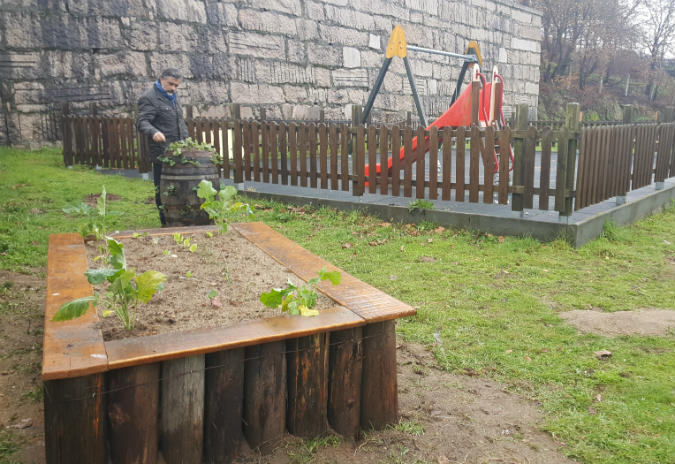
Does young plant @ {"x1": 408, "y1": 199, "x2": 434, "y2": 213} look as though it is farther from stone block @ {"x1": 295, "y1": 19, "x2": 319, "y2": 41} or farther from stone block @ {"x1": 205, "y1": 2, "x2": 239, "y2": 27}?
stone block @ {"x1": 295, "y1": 19, "x2": 319, "y2": 41}

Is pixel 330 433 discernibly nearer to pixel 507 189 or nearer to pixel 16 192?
pixel 507 189

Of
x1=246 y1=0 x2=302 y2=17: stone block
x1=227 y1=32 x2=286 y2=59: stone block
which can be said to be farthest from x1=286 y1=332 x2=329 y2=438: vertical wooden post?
x1=246 y1=0 x2=302 y2=17: stone block

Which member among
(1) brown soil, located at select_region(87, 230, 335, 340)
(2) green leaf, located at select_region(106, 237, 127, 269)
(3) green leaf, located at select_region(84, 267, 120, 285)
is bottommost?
(1) brown soil, located at select_region(87, 230, 335, 340)

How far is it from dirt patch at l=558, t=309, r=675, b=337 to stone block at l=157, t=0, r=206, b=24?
9.37 m

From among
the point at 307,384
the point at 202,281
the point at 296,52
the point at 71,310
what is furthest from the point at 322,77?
the point at 71,310

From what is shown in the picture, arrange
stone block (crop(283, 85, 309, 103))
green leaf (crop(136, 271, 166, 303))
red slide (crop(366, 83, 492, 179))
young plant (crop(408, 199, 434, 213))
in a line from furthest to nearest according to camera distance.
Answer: stone block (crop(283, 85, 309, 103)) → red slide (crop(366, 83, 492, 179)) → young plant (crop(408, 199, 434, 213)) → green leaf (crop(136, 271, 166, 303))

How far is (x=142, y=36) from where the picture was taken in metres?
10.9

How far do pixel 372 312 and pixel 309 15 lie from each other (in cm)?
1224

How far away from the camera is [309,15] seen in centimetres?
1384

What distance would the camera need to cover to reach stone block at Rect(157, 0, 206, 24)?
36.5 feet

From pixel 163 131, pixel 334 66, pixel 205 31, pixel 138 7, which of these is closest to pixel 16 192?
pixel 163 131

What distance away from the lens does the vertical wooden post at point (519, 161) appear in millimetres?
6538

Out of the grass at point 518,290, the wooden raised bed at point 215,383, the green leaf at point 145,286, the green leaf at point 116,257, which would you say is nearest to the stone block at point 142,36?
the grass at point 518,290

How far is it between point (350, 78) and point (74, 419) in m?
13.9
